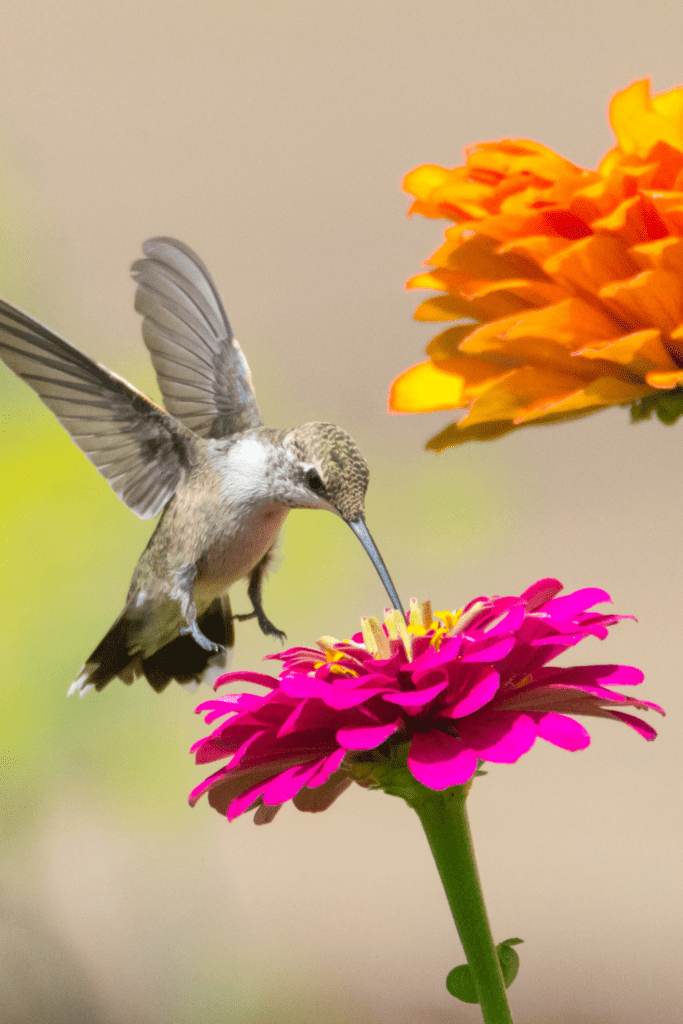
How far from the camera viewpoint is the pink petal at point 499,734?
0.56 ft

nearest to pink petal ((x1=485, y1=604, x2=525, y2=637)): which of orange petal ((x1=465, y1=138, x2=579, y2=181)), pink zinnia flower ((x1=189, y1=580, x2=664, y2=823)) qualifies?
pink zinnia flower ((x1=189, y1=580, x2=664, y2=823))

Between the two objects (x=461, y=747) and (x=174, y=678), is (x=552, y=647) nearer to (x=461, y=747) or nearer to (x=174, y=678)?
(x=461, y=747)

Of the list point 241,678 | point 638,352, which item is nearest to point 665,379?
point 638,352

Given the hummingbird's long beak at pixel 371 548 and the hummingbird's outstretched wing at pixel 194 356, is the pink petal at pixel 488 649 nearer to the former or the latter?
the hummingbird's long beak at pixel 371 548

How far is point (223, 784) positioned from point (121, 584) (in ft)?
1.20

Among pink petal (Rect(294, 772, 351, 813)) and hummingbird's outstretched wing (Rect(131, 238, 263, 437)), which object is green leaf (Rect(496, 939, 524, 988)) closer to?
pink petal (Rect(294, 772, 351, 813))

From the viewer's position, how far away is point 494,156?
234 mm

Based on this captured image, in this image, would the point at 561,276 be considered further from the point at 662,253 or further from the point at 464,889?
the point at 464,889

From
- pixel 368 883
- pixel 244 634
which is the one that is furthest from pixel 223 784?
pixel 368 883

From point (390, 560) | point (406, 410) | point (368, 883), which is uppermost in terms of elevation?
point (406, 410)

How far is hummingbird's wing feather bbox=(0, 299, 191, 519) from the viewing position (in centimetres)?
28

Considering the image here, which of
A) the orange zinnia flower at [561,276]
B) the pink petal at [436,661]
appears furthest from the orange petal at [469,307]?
the pink petal at [436,661]

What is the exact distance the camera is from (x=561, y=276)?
229 mm

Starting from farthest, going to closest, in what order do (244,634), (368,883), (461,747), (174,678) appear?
(368,883) < (244,634) < (174,678) < (461,747)
